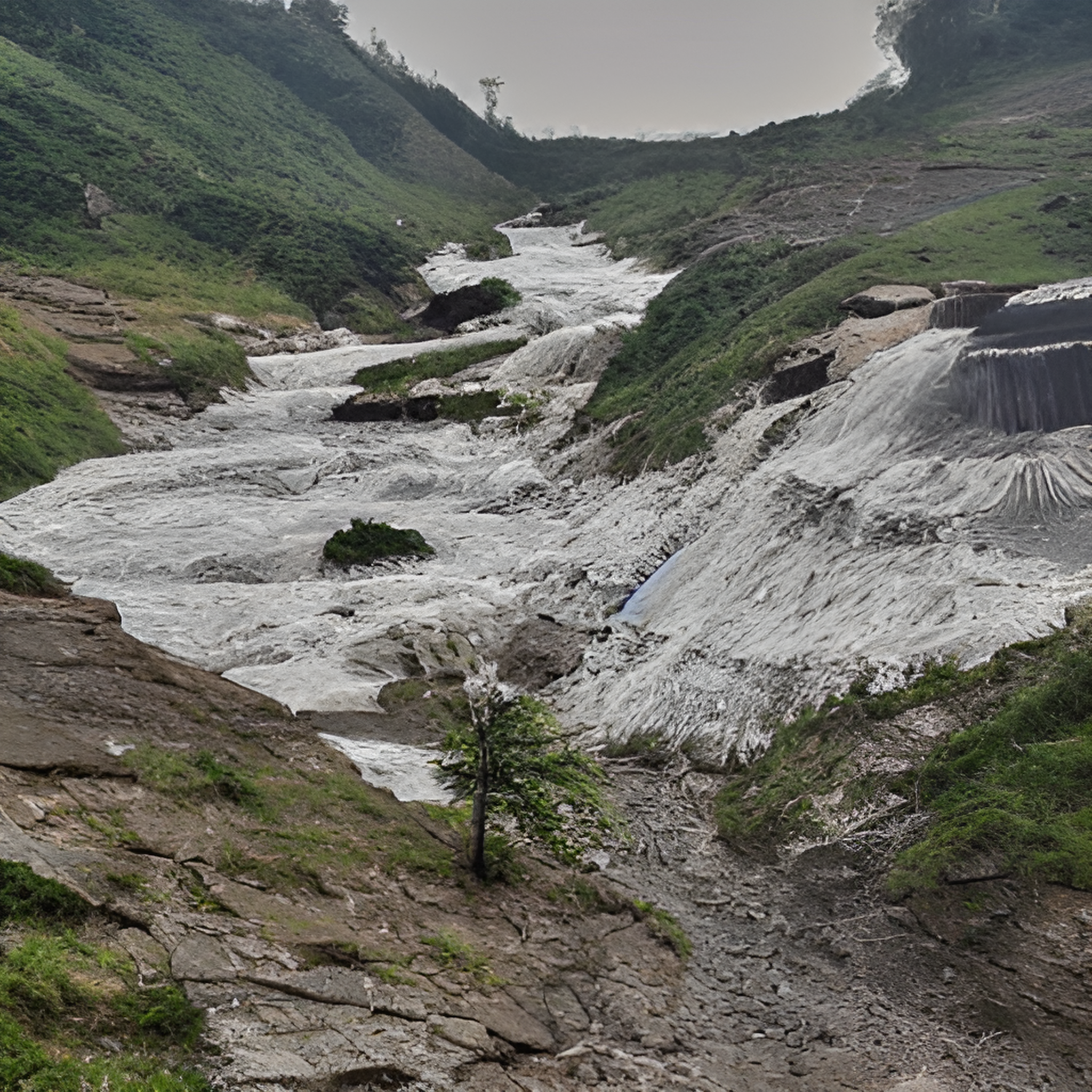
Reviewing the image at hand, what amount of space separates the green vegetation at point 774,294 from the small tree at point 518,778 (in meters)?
11.3

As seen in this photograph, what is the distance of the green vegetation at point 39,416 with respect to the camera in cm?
2412

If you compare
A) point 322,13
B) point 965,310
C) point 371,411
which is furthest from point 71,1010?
point 322,13

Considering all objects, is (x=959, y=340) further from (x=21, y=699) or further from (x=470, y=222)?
(x=470, y=222)

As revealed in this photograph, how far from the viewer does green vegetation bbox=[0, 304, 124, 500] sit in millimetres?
24125

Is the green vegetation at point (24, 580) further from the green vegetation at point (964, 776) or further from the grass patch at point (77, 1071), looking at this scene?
the green vegetation at point (964, 776)

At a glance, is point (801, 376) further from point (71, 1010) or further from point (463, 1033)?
point (71, 1010)

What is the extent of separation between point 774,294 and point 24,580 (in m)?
23.9

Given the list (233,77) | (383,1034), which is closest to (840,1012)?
(383,1034)

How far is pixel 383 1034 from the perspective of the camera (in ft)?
21.7

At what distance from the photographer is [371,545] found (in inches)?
802

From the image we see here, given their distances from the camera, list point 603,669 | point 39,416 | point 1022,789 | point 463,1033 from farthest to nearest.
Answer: point 39,416 → point 603,669 → point 1022,789 → point 463,1033

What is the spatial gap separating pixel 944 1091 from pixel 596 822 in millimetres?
5161

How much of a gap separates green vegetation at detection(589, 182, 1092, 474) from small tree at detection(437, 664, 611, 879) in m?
11.3

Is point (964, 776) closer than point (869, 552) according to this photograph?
Yes
